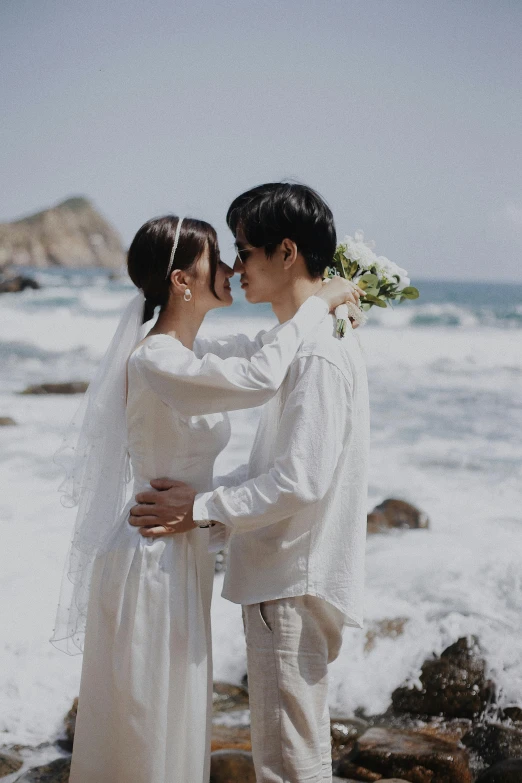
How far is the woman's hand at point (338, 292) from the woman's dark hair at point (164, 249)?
354mm

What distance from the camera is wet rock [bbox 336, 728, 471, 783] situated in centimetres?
343

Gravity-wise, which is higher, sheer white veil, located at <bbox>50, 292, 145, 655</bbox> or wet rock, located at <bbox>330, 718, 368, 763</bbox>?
sheer white veil, located at <bbox>50, 292, 145, 655</bbox>

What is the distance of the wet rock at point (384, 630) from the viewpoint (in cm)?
474

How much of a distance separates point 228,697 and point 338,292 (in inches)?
96.8

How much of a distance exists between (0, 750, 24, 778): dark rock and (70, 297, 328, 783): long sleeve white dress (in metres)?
1.10

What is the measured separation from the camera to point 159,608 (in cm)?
248

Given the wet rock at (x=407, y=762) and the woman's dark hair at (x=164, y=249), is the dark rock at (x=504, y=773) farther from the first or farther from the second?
the woman's dark hair at (x=164, y=249)

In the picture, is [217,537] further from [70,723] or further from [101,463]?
[70,723]

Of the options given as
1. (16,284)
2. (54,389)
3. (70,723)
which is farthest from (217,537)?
(16,284)

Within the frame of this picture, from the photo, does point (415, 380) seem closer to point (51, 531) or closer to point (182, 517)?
point (51, 531)

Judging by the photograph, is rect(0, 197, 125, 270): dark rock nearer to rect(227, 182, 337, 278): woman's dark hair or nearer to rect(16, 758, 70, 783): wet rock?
rect(16, 758, 70, 783): wet rock

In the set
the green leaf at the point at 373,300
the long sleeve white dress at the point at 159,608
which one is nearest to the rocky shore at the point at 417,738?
the long sleeve white dress at the point at 159,608

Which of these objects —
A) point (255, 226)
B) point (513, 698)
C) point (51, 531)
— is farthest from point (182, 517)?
point (51, 531)

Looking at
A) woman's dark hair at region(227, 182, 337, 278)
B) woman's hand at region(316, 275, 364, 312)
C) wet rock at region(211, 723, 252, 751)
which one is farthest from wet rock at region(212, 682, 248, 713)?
woman's dark hair at region(227, 182, 337, 278)
